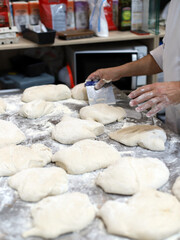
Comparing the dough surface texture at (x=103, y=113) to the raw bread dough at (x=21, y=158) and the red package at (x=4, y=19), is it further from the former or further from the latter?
the red package at (x=4, y=19)

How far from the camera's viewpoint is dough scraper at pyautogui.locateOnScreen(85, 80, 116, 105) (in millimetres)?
1806

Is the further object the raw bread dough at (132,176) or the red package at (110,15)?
the red package at (110,15)

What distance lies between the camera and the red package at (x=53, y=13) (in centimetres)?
260

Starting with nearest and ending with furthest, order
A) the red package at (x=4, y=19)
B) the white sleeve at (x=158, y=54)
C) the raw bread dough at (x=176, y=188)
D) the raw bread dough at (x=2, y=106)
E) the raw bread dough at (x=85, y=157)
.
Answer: the raw bread dough at (x=176, y=188) < the raw bread dough at (x=85, y=157) < the raw bread dough at (x=2, y=106) < the white sleeve at (x=158, y=54) < the red package at (x=4, y=19)

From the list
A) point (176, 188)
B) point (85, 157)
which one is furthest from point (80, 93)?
point (176, 188)

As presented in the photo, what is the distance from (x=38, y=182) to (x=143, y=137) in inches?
19.8

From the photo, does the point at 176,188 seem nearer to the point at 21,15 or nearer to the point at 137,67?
the point at 137,67

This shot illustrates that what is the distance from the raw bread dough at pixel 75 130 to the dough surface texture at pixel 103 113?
0.31 feet

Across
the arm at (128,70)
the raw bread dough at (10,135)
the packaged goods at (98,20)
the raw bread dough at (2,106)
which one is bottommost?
the raw bread dough at (10,135)

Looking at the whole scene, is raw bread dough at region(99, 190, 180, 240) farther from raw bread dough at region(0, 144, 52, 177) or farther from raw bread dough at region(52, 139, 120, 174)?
raw bread dough at region(0, 144, 52, 177)

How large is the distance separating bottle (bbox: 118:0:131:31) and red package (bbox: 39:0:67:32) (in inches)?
18.9

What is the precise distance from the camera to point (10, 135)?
4.68 feet

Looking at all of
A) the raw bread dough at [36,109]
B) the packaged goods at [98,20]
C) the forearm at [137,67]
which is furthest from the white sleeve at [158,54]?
the packaged goods at [98,20]

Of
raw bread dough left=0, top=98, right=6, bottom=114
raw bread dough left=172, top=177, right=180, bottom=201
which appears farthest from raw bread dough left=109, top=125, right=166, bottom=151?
raw bread dough left=0, top=98, right=6, bottom=114
